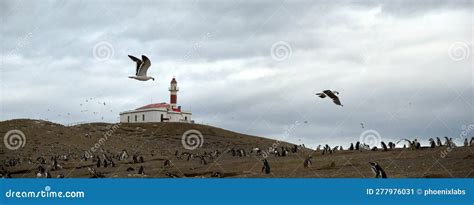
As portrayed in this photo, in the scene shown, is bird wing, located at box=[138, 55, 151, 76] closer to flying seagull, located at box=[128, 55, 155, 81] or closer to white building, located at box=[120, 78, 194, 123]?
flying seagull, located at box=[128, 55, 155, 81]

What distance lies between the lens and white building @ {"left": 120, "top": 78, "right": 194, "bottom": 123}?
111 meters

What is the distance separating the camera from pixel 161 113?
364 feet

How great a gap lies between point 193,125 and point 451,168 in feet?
234

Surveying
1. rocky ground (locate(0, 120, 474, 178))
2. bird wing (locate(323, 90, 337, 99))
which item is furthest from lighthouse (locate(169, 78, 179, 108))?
bird wing (locate(323, 90, 337, 99))

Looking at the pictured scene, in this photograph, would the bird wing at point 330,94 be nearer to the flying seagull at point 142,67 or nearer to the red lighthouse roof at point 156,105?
the flying seagull at point 142,67

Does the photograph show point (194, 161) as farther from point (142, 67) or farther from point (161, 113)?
point (161, 113)

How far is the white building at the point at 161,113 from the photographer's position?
110688mm

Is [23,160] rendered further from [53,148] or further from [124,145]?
[124,145]

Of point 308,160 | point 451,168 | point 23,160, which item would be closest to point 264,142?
point 23,160

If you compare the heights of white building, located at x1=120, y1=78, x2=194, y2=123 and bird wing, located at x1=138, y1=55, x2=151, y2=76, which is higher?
white building, located at x1=120, y1=78, x2=194, y2=123

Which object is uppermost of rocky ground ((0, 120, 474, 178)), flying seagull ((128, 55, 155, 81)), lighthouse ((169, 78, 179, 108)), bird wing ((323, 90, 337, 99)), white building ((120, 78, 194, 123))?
lighthouse ((169, 78, 179, 108))

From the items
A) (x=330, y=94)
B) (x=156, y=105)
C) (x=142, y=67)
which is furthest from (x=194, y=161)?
(x=156, y=105)

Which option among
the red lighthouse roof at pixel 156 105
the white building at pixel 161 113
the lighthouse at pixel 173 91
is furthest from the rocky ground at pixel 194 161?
the lighthouse at pixel 173 91

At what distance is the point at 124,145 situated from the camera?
75938mm
